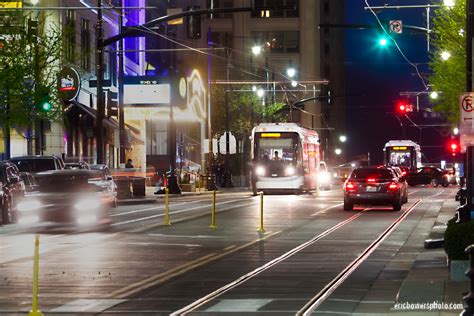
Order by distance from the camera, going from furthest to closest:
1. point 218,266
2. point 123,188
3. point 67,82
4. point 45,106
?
point 123,188 < point 67,82 < point 45,106 < point 218,266

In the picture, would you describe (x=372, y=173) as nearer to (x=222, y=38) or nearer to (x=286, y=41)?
(x=222, y=38)

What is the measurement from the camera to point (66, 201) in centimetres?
3478

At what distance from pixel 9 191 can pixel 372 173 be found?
46.3 feet

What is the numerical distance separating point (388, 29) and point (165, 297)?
2300 cm

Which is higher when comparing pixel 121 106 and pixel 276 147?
pixel 121 106

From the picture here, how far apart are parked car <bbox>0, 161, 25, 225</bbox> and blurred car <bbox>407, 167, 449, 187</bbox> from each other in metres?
53.8

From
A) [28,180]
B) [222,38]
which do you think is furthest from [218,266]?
[222,38]

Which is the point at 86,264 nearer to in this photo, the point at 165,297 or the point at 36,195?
the point at 165,297

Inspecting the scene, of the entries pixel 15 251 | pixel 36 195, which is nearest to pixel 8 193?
pixel 36 195

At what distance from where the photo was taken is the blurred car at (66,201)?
34500 millimetres

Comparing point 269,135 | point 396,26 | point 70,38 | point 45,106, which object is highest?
point 70,38

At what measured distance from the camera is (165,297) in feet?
51.8

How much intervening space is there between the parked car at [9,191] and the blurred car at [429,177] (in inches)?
2118

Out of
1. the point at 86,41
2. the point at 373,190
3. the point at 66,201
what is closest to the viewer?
the point at 66,201
